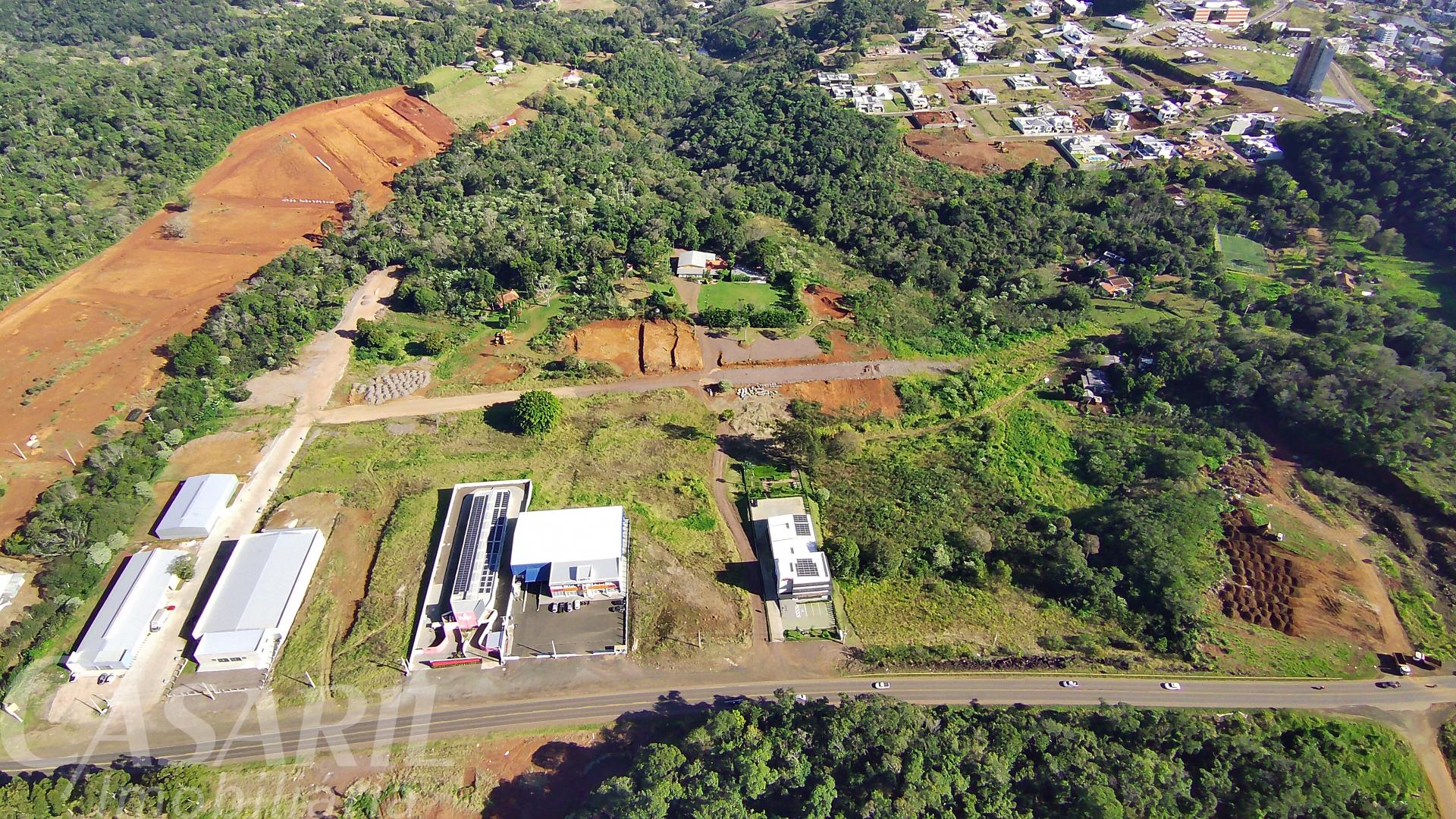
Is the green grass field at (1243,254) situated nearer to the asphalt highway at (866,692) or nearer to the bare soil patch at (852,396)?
the bare soil patch at (852,396)

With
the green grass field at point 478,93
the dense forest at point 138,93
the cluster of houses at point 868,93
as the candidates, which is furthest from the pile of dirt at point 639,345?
the cluster of houses at point 868,93

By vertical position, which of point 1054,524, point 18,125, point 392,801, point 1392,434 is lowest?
point 392,801

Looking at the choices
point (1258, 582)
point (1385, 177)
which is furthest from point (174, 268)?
point (1385, 177)

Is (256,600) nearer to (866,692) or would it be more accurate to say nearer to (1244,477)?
(866,692)

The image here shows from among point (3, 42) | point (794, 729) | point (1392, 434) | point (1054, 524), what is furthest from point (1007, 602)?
point (3, 42)

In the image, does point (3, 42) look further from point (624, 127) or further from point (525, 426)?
point (525, 426)
